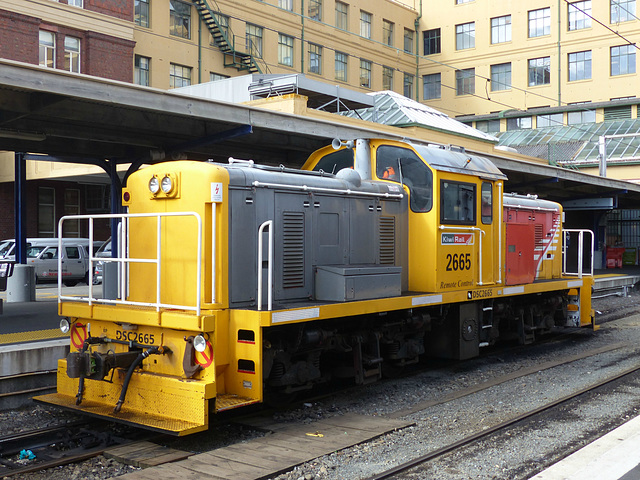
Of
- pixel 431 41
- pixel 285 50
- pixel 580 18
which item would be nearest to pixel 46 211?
pixel 285 50

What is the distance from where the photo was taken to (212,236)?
20.2 feet

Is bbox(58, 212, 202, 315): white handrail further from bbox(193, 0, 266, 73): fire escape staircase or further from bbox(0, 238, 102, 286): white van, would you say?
bbox(193, 0, 266, 73): fire escape staircase

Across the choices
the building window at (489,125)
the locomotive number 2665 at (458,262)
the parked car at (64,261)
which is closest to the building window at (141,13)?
the parked car at (64,261)

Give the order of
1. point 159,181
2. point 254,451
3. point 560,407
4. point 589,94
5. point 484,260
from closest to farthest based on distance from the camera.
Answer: point 254,451 → point 159,181 → point 560,407 → point 484,260 → point 589,94

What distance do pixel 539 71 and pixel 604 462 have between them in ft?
143

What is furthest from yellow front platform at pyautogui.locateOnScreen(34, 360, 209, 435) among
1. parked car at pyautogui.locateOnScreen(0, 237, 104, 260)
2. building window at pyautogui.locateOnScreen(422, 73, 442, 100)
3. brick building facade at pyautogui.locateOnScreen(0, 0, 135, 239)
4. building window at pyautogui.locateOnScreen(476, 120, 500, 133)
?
building window at pyautogui.locateOnScreen(422, 73, 442, 100)

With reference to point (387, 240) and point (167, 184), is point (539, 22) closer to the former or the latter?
point (387, 240)

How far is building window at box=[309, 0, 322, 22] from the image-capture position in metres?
37.3

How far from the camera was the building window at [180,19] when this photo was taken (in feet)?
101

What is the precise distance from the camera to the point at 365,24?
41.2 meters

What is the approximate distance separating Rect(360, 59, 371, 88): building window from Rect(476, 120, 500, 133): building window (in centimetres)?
880

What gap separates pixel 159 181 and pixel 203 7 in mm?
26641

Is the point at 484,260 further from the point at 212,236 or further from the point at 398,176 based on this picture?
the point at 212,236

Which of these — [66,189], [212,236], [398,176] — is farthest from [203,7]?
[212,236]
